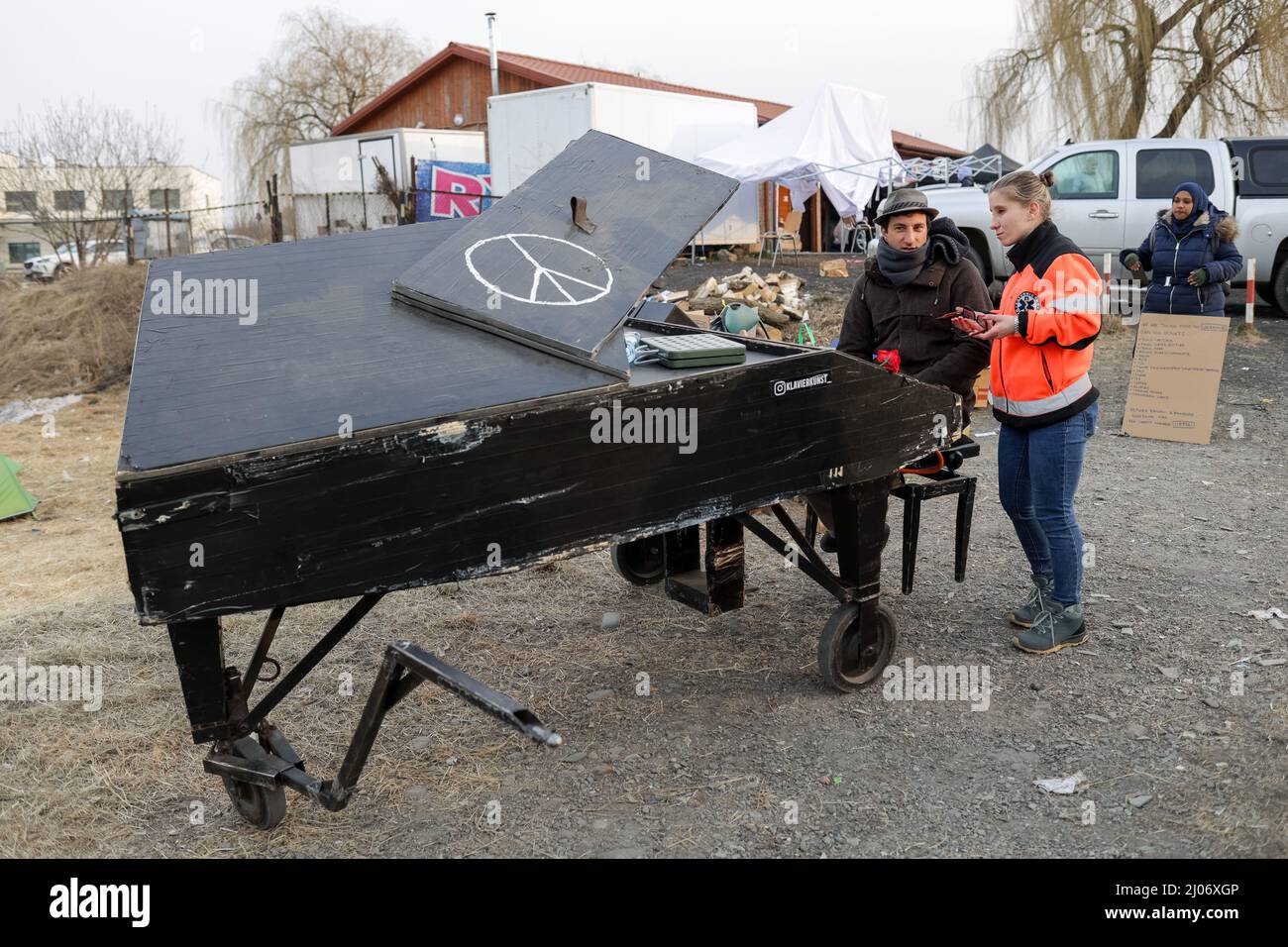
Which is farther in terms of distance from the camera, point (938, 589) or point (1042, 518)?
point (938, 589)

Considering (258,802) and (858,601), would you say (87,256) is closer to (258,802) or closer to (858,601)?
(258,802)

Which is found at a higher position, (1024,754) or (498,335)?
(498,335)

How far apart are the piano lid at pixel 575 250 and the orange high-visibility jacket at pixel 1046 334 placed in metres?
1.23

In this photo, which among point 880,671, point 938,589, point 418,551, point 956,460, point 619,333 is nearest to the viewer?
point 418,551

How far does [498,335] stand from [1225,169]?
34.9ft

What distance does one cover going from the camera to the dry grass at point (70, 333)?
13.5m

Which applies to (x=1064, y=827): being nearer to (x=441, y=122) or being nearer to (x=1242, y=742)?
(x=1242, y=742)

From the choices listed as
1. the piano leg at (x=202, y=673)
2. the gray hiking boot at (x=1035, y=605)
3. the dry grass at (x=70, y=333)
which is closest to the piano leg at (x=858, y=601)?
the gray hiking boot at (x=1035, y=605)

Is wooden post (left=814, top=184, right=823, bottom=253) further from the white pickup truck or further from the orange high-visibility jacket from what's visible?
the orange high-visibility jacket

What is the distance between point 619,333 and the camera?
10.4 ft

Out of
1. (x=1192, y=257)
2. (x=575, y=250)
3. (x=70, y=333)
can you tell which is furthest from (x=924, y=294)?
(x=70, y=333)

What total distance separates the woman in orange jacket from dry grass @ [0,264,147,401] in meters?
11.8

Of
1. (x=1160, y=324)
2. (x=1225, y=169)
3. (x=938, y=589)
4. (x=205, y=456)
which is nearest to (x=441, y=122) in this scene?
(x=1225, y=169)

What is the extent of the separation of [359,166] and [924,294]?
2129 centimetres
